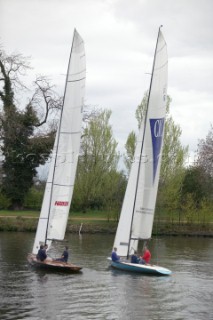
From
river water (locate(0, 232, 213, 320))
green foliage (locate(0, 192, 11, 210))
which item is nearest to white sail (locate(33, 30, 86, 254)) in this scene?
river water (locate(0, 232, 213, 320))

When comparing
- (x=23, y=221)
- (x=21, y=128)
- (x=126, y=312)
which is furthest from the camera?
(x=21, y=128)

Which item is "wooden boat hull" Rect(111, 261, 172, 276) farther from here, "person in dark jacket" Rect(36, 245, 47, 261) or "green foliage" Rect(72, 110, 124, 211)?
"green foliage" Rect(72, 110, 124, 211)

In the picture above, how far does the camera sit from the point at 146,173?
35188mm

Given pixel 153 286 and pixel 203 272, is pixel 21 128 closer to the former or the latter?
pixel 203 272

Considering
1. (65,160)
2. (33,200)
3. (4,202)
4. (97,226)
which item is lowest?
(97,226)

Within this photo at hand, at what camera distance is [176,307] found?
2500 centimetres

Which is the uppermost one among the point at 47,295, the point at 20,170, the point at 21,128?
the point at 21,128

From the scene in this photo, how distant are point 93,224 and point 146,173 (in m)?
27.5

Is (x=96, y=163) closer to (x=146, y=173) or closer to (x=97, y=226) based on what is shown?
(x=97, y=226)

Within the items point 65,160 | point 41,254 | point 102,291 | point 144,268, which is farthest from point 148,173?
point 102,291

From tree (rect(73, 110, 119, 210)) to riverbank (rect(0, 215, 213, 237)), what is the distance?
3.57 metres

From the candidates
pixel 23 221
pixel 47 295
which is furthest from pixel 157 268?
pixel 23 221

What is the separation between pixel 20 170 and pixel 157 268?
35.8 m

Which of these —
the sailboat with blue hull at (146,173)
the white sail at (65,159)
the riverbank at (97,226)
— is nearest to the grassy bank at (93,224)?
the riverbank at (97,226)
